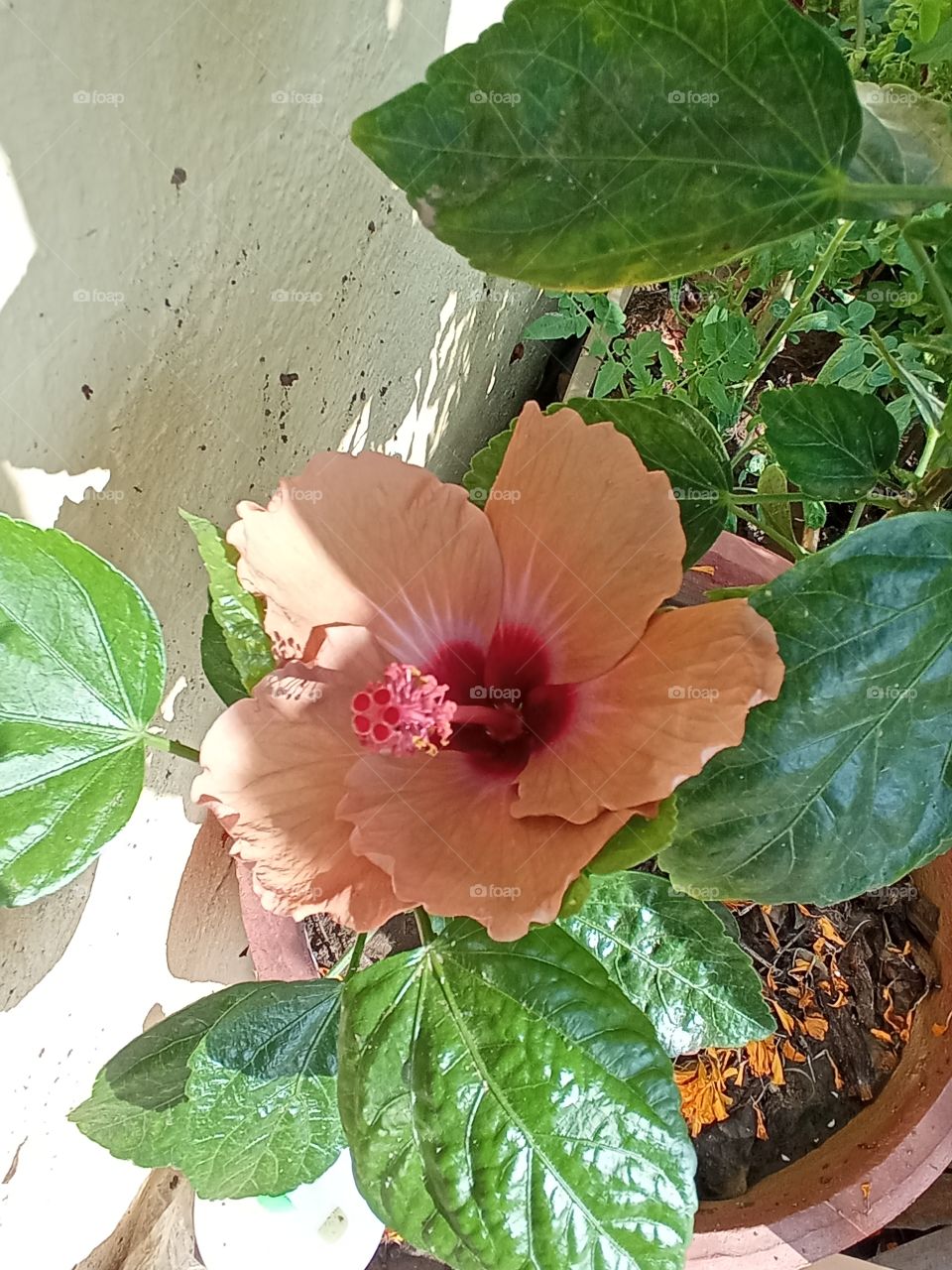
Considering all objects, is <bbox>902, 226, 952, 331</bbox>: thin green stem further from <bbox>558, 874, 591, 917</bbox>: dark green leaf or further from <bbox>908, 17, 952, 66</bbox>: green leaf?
<bbox>558, 874, 591, 917</bbox>: dark green leaf

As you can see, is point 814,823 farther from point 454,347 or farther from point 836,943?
point 454,347

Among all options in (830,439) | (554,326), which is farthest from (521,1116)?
(554,326)

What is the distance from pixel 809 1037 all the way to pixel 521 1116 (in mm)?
767

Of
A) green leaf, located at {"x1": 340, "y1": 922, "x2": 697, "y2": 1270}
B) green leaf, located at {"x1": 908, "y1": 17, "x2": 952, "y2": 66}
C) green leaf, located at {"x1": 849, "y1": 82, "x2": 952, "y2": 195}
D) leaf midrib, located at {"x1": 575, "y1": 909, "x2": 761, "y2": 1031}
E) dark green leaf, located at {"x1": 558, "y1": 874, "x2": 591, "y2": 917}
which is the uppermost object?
green leaf, located at {"x1": 908, "y1": 17, "x2": 952, "y2": 66}

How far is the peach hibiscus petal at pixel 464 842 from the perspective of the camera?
57 centimetres

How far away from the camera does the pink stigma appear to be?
63 centimetres

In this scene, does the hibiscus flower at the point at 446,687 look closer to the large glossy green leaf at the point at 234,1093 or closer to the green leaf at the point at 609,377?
the large glossy green leaf at the point at 234,1093

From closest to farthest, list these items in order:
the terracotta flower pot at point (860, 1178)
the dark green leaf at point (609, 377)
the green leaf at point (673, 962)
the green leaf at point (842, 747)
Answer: the green leaf at point (842, 747) → the green leaf at point (673, 962) → the terracotta flower pot at point (860, 1178) → the dark green leaf at point (609, 377)

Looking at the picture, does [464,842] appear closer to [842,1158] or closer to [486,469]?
[486,469]

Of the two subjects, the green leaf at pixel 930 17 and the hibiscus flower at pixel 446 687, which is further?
the green leaf at pixel 930 17

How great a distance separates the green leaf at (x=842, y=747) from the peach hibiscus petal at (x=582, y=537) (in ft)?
0.31

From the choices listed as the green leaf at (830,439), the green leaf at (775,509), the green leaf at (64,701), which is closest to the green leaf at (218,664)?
the green leaf at (64,701)

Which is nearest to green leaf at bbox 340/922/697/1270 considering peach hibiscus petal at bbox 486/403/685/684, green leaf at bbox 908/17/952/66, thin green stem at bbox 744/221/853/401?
peach hibiscus petal at bbox 486/403/685/684

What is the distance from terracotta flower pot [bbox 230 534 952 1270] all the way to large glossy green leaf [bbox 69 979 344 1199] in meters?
0.22
